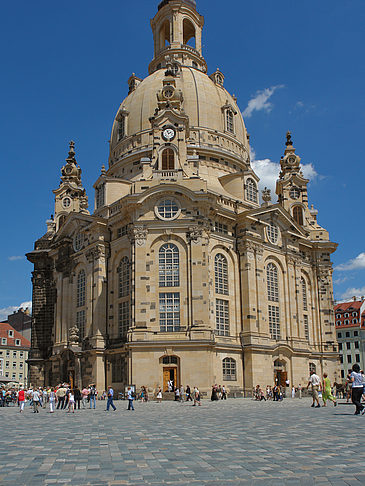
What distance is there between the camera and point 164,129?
54375mm

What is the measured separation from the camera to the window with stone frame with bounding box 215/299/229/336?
50.2 m

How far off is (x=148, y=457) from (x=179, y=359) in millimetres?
33690

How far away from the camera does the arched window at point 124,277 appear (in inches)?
2030

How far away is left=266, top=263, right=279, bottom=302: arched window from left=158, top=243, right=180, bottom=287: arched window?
12.8m

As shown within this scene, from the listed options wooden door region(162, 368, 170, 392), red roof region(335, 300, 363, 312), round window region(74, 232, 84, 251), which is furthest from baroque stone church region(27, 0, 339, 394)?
red roof region(335, 300, 363, 312)

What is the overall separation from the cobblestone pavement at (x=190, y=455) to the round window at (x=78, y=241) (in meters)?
40.7

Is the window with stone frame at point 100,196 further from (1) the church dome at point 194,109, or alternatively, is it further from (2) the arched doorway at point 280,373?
(2) the arched doorway at point 280,373

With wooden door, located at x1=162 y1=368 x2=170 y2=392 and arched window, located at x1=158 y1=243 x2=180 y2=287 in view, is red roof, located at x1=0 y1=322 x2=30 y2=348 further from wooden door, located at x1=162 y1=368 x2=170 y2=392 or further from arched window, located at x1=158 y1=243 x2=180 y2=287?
wooden door, located at x1=162 y1=368 x2=170 y2=392

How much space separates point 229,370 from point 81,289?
19029 millimetres

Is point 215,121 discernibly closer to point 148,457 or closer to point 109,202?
point 109,202

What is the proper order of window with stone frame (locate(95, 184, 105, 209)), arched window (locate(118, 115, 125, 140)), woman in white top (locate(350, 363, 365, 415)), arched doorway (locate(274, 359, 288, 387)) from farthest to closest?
1. arched window (locate(118, 115, 125, 140))
2. window with stone frame (locate(95, 184, 105, 209))
3. arched doorway (locate(274, 359, 288, 387))
4. woman in white top (locate(350, 363, 365, 415))

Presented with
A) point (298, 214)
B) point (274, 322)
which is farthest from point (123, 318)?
point (298, 214)

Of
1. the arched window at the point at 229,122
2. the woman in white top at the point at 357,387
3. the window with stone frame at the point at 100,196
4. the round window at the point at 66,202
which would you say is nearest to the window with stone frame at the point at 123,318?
the window with stone frame at the point at 100,196

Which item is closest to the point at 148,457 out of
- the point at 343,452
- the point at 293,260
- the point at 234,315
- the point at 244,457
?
the point at 244,457
